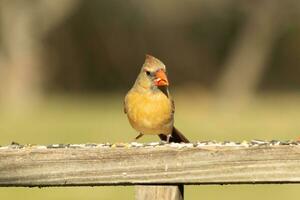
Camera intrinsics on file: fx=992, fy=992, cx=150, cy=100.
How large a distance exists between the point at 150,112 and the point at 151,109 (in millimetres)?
38

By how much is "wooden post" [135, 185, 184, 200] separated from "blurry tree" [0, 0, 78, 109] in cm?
2399

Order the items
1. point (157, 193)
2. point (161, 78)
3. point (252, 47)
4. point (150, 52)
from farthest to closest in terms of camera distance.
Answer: point (252, 47) → point (150, 52) → point (161, 78) → point (157, 193)

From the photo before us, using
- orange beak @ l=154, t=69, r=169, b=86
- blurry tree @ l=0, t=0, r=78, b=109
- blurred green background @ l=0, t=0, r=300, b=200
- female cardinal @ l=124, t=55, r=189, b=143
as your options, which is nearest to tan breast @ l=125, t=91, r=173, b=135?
female cardinal @ l=124, t=55, r=189, b=143

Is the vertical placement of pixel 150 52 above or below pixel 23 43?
above

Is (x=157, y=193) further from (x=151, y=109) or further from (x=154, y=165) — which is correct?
(x=151, y=109)

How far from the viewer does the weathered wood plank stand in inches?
106

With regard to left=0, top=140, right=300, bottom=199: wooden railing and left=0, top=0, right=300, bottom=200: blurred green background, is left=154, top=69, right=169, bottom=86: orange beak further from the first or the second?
left=0, top=0, right=300, bottom=200: blurred green background

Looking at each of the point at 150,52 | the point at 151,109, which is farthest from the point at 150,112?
the point at 150,52

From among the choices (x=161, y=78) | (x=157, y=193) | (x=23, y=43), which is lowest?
(x=157, y=193)

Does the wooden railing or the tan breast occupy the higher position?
the tan breast

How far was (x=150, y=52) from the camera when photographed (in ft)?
103

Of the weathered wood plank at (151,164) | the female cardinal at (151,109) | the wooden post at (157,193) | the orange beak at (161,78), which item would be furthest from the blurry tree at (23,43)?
the wooden post at (157,193)

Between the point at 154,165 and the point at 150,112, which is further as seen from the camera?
the point at 150,112

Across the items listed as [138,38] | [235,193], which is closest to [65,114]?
[235,193]
